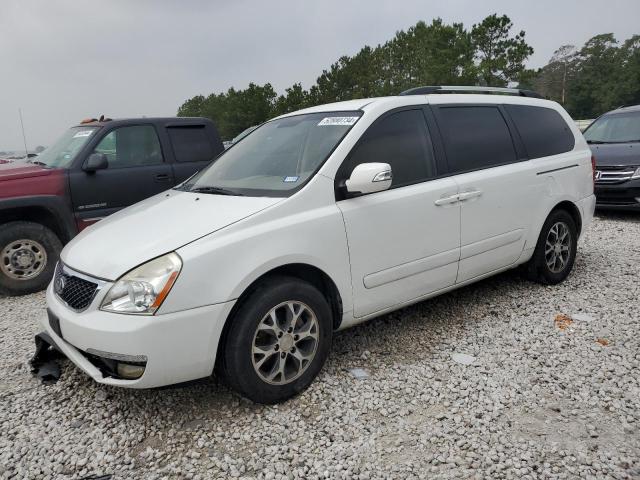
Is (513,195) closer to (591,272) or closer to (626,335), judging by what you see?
(626,335)

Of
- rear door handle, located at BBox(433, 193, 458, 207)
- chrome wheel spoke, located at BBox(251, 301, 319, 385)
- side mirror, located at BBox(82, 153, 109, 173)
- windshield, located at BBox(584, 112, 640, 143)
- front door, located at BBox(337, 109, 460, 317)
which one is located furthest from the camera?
windshield, located at BBox(584, 112, 640, 143)

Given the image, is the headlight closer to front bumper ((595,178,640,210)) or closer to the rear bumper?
the rear bumper

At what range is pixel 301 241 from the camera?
9.67 feet

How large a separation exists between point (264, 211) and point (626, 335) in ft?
9.36

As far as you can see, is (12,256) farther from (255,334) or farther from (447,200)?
(447,200)

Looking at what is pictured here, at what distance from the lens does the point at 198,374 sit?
8.82 feet

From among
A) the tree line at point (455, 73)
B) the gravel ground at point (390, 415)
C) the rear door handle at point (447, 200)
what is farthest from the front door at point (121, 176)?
the tree line at point (455, 73)

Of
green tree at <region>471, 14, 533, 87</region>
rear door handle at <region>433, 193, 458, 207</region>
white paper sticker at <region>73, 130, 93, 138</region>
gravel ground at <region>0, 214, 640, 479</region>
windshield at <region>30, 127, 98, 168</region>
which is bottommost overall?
gravel ground at <region>0, 214, 640, 479</region>

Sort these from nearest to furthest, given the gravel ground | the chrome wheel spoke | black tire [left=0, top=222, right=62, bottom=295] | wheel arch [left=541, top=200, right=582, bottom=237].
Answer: the gravel ground → the chrome wheel spoke → wheel arch [left=541, top=200, right=582, bottom=237] → black tire [left=0, top=222, right=62, bottom=295]

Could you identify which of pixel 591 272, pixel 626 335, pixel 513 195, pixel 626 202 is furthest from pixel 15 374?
pixel 626 202

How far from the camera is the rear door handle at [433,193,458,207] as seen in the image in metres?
3.61

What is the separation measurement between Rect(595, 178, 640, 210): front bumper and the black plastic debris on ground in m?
8.05

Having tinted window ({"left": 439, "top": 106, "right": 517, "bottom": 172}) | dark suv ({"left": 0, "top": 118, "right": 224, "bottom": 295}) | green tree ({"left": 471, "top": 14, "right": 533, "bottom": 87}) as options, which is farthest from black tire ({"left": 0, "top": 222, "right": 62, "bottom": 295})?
green tree ({"left": 471, "top": 14, "right": 533, "bottom": 87})

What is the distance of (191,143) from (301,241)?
423cm
